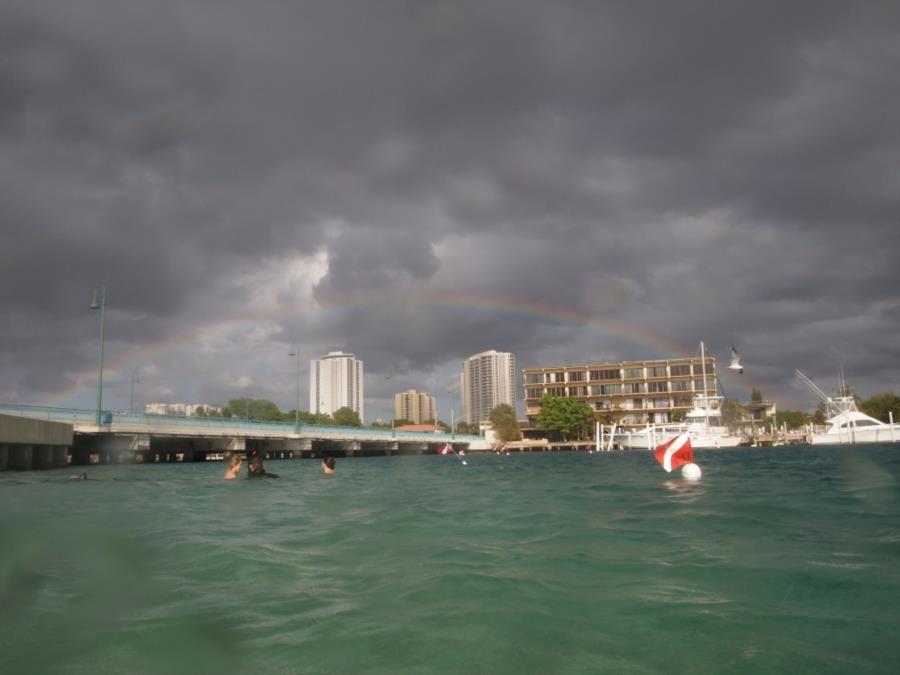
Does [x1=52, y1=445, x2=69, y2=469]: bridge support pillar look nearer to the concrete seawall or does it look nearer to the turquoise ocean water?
the concrete seawall

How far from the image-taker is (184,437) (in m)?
74.4

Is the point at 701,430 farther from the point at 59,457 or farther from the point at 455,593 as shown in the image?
the point at 455,593

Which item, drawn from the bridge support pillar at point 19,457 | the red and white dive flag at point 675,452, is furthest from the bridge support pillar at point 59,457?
the red and white dive flag at point 675,452

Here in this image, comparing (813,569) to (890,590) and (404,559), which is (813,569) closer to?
(890,590)

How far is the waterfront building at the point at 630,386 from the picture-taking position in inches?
5536

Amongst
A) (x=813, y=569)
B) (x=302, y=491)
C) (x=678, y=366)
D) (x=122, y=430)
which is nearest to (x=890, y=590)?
→ (x=813, y=569)

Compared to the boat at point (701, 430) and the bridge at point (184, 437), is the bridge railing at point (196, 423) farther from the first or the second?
the boat at point (701, 430)

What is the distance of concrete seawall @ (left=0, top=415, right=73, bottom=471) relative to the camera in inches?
1435

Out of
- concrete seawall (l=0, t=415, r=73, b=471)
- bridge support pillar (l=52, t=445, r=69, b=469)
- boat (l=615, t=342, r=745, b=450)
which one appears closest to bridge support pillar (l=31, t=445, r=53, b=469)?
concrete seawall (l=0, t=415, r=73, b=471)

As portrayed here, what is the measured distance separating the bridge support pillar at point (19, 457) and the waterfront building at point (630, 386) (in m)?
112

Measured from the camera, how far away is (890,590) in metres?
7.59

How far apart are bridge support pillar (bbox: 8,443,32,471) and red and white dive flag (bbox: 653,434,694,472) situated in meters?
36.8

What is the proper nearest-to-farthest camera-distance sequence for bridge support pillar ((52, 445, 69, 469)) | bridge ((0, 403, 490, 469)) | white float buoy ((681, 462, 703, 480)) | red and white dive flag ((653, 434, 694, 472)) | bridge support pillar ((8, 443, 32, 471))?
white float buoy ((681, 462, 703, 480)), red and white dive flag ((653, 434, 694, 472)), bridge support pillar ((8, 443, 32, 471)), bridge support pillar ((52, 445, 69, 469)), bridge ((0, 403, 490, 469))

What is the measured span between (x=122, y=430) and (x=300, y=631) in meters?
63.7
